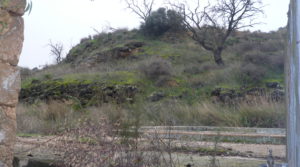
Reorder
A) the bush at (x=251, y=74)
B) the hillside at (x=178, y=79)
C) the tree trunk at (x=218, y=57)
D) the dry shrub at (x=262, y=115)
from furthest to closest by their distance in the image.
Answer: the tree trunk at (x=218, y=57)
the bush at (x=251, y=74)
the hillside at (x=178, y=79)
the dry shrub at (x=262, y=115)

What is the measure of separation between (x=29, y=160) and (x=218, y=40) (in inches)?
879

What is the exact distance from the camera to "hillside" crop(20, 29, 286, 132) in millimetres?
12141

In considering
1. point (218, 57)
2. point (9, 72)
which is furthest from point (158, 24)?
point (9, 72)

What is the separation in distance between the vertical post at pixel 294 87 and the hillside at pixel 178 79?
23.3 ft

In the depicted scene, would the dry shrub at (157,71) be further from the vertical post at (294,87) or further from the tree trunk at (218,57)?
the vertical post at (294,87)

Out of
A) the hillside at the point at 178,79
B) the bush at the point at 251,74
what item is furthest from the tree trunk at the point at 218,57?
the bush at the point at 251,74

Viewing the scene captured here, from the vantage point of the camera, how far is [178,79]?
23.0 metres

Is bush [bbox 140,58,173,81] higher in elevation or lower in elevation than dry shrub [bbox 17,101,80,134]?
higher

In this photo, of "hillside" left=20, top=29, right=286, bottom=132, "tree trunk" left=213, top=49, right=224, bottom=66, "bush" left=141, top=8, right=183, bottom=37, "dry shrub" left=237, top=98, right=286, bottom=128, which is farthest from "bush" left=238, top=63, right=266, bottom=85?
"bush" left=141, top=8, right=183, bottom=37

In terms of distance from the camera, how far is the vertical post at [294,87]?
1.16 m

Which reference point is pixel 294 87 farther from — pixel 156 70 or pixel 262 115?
pixel 156 70

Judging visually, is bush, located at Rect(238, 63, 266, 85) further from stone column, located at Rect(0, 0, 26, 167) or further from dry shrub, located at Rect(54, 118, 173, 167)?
stone column, located at Rect(0, 0, 26, 167)

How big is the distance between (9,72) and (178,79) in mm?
19128

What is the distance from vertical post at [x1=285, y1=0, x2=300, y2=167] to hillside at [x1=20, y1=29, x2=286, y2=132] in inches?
280
